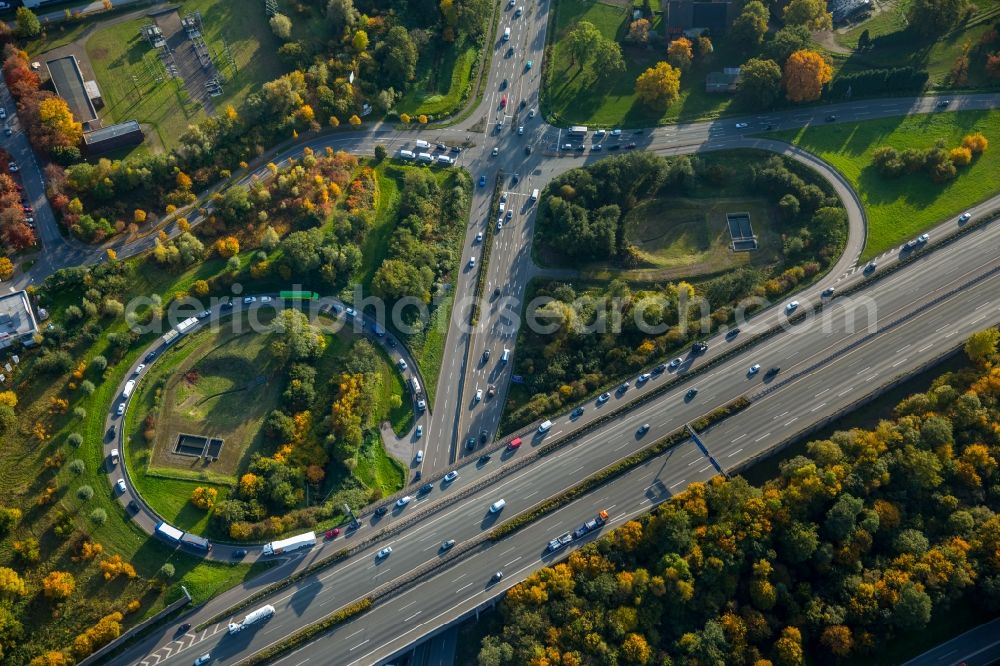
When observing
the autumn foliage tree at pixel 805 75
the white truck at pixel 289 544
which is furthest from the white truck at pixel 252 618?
the autumn foliage tree at pixel 805 75

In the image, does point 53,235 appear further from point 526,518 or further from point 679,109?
point 679,109

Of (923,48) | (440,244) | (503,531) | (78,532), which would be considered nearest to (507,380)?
(503,531)

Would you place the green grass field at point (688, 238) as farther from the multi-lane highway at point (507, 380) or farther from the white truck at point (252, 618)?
the white truck at point (252, 618)

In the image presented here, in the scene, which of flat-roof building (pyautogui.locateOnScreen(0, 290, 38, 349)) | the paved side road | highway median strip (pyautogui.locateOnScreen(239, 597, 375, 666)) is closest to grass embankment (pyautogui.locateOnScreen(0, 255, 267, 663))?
flat-roof building (pyautogui.locateOnScreen(0, 290, 38, 349))

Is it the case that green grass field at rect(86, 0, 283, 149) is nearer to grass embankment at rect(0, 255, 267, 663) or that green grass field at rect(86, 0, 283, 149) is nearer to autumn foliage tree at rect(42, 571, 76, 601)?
grass embankment at rect(0, 255, 267, 663)

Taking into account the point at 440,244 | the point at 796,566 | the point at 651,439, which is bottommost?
the point at 796,566

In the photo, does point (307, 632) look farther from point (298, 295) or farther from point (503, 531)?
point (298, 295)

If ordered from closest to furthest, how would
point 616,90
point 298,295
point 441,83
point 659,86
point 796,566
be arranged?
point 796,566
point 298,295
point 659,86
point 441,83
point 616,90
